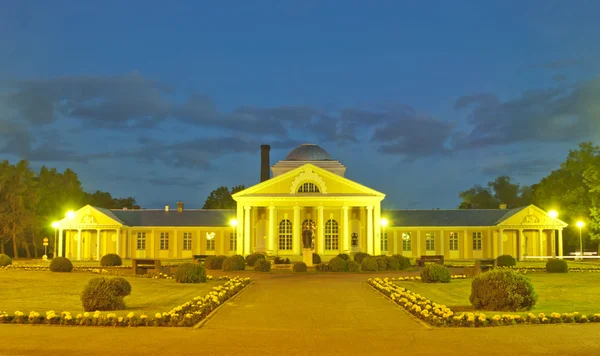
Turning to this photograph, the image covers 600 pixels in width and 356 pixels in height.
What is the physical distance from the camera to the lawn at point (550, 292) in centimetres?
1969

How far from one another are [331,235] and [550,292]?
3977 cm

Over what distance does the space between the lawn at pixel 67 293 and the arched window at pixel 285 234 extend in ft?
103

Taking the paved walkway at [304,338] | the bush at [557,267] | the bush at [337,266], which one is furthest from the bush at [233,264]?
the paved walkway at [304,338]

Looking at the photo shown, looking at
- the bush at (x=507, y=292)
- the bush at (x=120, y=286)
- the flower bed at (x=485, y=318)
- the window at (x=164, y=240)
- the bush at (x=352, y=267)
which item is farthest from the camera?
the window at (x=164, y=240)

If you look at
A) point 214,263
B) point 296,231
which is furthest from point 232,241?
point 214,263

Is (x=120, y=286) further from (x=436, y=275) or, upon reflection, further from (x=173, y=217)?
(x=173, y=217)

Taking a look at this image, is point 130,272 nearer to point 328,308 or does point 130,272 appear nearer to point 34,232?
point 328,308

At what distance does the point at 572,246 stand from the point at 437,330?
200 ft

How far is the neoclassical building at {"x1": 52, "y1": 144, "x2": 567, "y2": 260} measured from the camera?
6122 cm

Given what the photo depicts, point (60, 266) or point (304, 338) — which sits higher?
point (60, 266)

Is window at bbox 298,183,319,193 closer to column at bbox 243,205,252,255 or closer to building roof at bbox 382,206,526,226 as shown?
column at bbox 243,205,252,255

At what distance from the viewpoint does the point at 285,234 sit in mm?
64312

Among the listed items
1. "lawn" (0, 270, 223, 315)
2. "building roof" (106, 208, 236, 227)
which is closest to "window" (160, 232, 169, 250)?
"building roof" (106, 208, 236, 227)

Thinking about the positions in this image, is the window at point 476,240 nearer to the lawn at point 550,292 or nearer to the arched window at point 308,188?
the arched window at point 308,188
